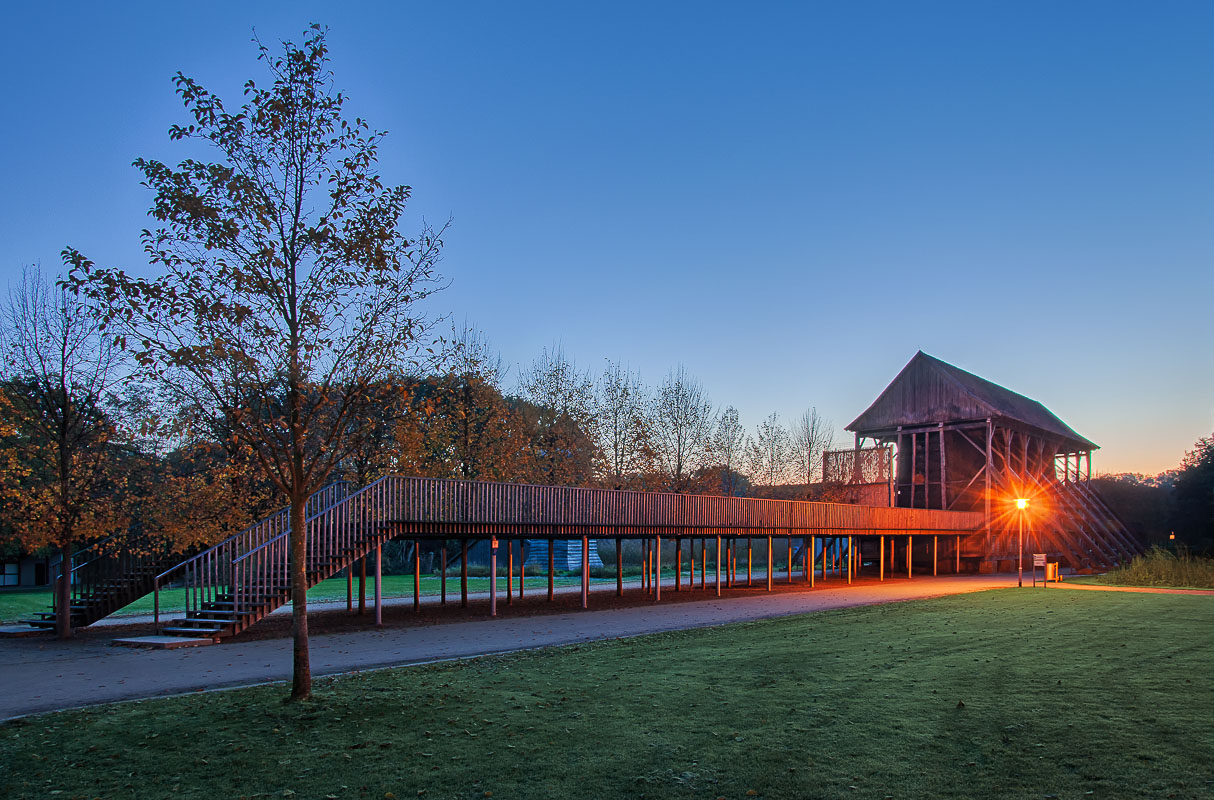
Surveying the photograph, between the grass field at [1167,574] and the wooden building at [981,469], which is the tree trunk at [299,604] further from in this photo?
the wooden building at [981,469]

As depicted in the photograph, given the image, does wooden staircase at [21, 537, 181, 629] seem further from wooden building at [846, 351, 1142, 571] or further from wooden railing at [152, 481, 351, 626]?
wooden building at [846, 351, 1142, 571]

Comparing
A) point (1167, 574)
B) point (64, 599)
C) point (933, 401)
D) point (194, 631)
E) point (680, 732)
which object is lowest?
point (1167, 574)

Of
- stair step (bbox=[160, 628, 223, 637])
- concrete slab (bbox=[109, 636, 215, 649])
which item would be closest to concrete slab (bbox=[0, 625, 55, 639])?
concrete slab (bbox=[109, 636, 215, 649])

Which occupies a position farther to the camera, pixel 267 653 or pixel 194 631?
pixel 194 631

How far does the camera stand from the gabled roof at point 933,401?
5056cm

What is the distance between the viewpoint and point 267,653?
15.3 m

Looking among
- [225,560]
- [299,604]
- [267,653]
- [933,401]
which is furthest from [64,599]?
[933,401]

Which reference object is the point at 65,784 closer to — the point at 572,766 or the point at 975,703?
the point at 572,766

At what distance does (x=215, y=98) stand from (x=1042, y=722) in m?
10.6

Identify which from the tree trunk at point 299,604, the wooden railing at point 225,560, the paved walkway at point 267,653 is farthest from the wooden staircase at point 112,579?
the tree trunk at point 299,604

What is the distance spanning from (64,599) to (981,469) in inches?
1788

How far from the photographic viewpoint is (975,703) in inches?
372

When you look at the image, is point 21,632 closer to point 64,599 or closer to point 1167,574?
point 64,599

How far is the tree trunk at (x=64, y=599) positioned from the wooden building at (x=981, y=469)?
4219 centimetres
